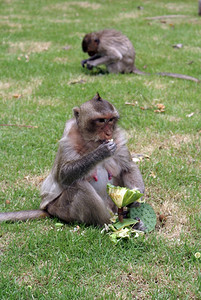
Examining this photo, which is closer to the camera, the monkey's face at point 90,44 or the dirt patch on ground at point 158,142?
the dirt patch on ground at point 158,142

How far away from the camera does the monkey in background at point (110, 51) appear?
1001 cm

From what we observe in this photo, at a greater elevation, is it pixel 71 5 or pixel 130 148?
pixel 71 5

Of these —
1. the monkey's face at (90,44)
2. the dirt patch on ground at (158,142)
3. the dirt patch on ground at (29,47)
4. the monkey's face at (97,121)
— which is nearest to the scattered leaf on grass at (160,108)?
the dirt patch on ground at (158,142)

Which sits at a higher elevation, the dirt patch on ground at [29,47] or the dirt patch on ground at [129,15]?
the dirt patch on ground at [129,15]

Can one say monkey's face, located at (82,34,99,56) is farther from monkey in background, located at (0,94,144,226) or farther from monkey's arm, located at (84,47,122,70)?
monkey in background, located at (0,94,144,226)

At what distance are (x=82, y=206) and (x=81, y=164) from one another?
1.38 ft

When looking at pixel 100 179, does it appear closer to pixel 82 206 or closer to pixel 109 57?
pixel 82 206

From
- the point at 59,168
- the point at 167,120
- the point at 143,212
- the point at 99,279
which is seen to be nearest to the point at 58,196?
the point at 59,168

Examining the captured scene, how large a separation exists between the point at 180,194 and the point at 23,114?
3565mm

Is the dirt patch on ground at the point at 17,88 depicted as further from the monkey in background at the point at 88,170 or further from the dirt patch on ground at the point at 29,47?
the monkey in background at the point at 88,170

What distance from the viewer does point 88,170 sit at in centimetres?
395

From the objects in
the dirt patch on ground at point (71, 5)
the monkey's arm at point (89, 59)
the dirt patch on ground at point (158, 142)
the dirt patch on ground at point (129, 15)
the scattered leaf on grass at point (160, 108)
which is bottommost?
the dirt patch on ground at point (158, 142)

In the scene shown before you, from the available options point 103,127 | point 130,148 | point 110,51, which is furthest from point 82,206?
point 110,51

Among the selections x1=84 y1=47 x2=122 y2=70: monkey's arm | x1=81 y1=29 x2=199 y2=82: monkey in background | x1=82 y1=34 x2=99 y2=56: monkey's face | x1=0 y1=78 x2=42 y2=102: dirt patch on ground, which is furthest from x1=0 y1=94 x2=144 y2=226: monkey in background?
x1=82 y1=34 x2=99 y2=56: monkey's face
